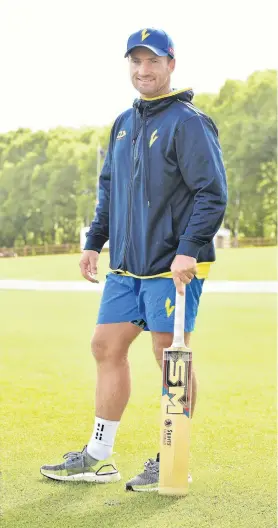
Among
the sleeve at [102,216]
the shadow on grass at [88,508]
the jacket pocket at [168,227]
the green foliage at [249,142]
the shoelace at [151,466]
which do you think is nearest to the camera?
the shadow on grass at [88,508]

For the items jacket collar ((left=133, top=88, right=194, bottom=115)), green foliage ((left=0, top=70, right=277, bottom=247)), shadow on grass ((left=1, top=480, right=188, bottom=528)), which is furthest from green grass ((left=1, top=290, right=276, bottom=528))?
green foliage ((left=0, top=70, right=277, bottom=247))

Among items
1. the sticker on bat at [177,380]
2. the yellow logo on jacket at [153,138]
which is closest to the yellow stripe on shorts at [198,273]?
the sticker on bat at [177,380]

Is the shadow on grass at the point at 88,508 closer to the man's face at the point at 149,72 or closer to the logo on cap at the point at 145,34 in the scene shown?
the man's face at the point at 149,72

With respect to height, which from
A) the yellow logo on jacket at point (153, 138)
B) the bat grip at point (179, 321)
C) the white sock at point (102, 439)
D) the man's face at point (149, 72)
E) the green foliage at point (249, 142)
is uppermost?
the green foliage at point (249, 142)

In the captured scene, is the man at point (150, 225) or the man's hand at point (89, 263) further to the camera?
the man's hand at point (89, 263)

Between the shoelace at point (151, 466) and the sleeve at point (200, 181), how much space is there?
35.9 inches

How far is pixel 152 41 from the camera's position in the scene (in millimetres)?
3779

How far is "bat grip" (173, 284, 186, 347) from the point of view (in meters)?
3.65

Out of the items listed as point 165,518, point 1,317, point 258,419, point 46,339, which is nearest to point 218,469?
point 165,518

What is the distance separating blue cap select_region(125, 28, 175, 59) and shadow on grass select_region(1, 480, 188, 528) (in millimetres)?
1777

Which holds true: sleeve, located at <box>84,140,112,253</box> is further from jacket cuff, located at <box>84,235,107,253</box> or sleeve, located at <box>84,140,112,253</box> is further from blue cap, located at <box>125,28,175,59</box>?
blue cap, located at <box>125,28,175,59</box>

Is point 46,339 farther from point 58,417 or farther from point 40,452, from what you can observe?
point 40,452

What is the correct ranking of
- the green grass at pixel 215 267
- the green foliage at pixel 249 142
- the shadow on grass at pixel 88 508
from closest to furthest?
1. the shadow on grass at pixel 88 508
2. the green grass at pixel 215 267
3. the green foliage at pixel 249 142

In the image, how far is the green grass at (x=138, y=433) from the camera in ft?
11.3
